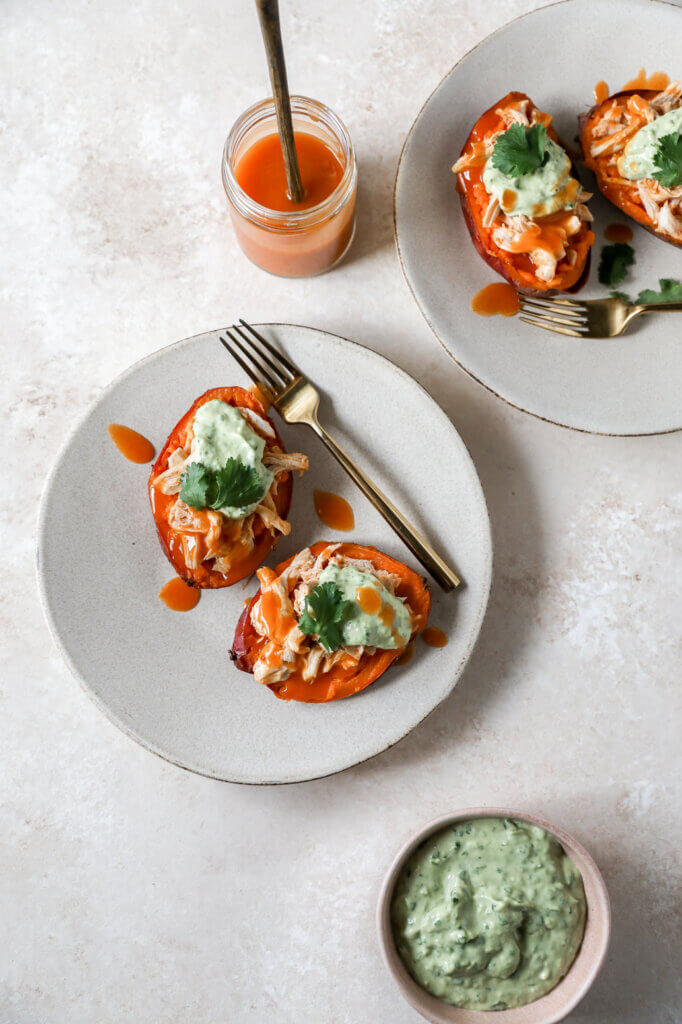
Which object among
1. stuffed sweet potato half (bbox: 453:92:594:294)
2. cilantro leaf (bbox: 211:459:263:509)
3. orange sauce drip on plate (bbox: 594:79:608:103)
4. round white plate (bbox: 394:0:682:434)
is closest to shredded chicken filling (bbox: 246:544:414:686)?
cilantro leaf (bbox: 211:459:263:509)

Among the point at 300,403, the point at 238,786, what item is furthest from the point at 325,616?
the point at 238,786

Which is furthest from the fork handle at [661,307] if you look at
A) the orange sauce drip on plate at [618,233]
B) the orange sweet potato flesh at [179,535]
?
the orange sweet potato flesh at [179,535]

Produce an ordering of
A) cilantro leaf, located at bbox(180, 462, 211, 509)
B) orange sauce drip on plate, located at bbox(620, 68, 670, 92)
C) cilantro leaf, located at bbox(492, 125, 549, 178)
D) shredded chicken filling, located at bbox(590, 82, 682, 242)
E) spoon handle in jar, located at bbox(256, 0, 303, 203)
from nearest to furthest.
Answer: spoon handle in jar, located at bbox(256, 0, 303, 203) → cilantro leaf, located at bbox(180, 462, 211, 509) → cilantro leaf, located at bbox(492, 125, 549, 178) → shredded chicken filling, located at bbox(590, 82, 682, 242) → orange sauce drip on plate, located at bbox(620, 68, 670, 92)

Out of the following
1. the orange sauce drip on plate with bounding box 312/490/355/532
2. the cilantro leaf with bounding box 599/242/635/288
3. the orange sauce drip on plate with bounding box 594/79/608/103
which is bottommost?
the orange sauce drip on plate with bounding box 312/490/355/532

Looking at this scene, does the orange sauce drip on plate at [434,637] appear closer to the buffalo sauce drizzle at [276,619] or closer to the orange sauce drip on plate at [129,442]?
the buffalo sauce drizzle at [276,619]

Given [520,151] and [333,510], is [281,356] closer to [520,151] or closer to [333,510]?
[333,510]

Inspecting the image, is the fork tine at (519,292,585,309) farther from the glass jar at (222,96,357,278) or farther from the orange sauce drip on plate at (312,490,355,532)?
the orange sauce drip on plate at (312,490,355,532)
